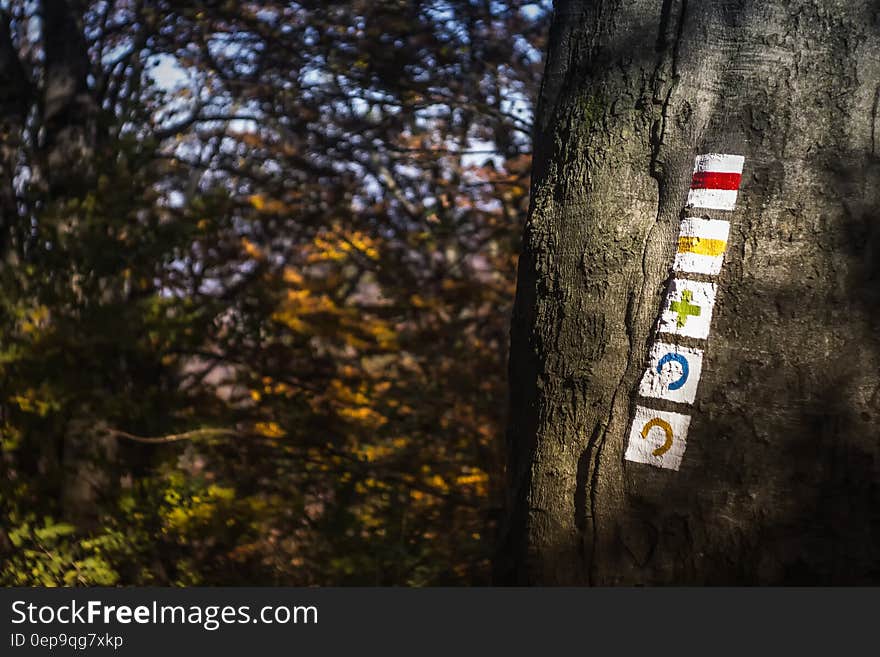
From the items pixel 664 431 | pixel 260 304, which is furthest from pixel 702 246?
pixel 260 304

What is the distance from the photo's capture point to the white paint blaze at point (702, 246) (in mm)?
1802

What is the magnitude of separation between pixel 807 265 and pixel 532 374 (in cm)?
64

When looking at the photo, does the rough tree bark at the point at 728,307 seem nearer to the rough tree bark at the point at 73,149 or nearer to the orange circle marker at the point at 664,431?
the orange circle marker at the point at 664,431

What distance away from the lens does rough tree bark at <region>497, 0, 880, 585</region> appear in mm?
1764

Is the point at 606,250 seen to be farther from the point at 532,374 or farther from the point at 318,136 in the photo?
the point at 318,136

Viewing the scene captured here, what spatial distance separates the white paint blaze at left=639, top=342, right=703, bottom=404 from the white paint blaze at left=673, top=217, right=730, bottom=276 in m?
0.18

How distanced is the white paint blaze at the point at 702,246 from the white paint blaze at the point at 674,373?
18cm

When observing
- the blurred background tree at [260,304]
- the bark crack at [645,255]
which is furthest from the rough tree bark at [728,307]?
the blurred background tree at [260,304]

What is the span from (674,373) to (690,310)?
5.5 inches

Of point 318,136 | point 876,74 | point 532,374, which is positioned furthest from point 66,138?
point 876,74

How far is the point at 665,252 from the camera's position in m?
1.83

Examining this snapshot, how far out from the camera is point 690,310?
1.80 meters

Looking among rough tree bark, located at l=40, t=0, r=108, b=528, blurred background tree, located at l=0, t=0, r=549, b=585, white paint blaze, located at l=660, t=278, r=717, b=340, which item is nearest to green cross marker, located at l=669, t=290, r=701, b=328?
white paint blaze, located at l=660, t=278, r=717, b=340

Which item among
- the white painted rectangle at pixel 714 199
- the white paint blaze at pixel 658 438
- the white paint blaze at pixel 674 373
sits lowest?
the white paint blaze at pixel 658 438
